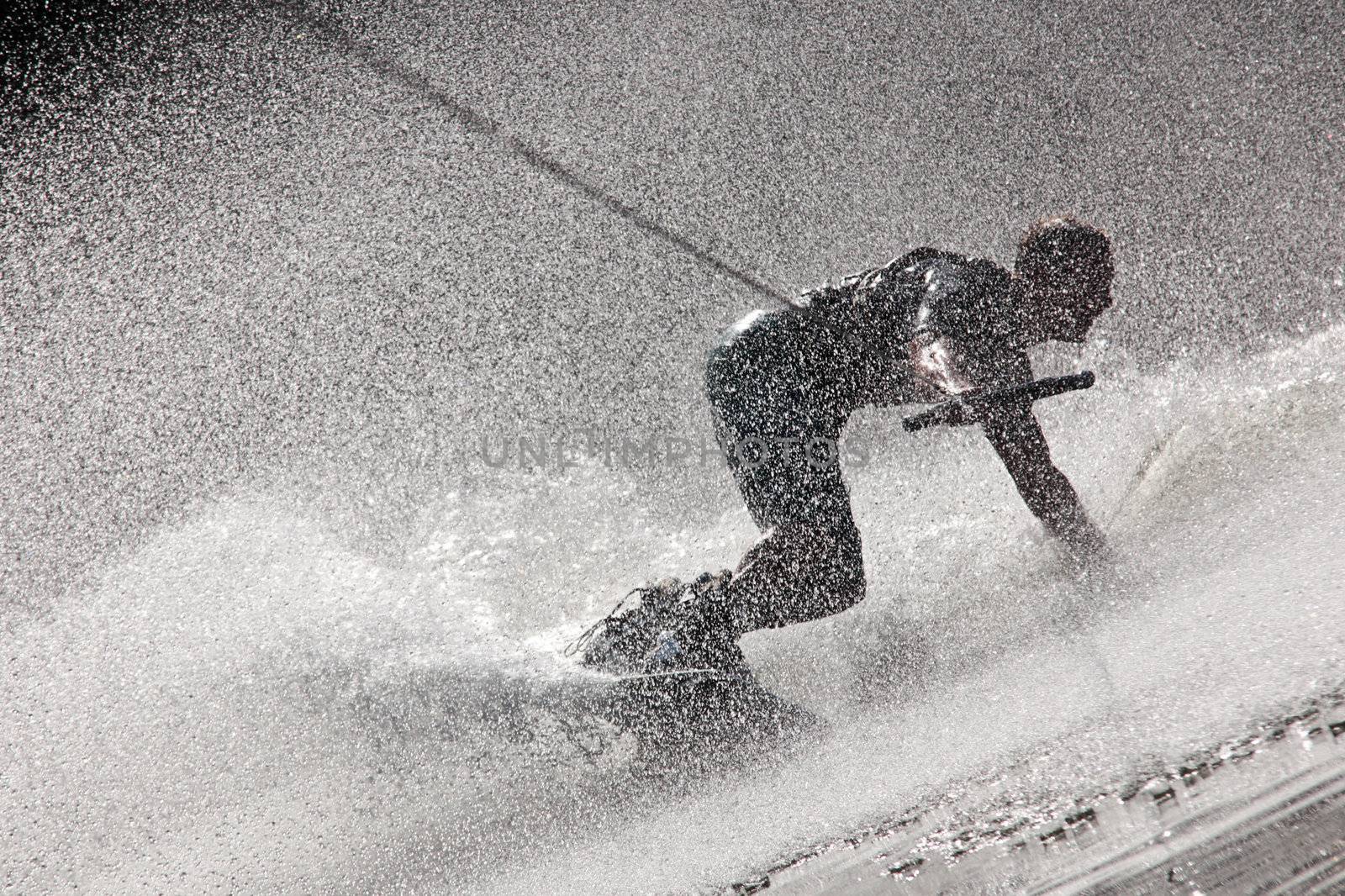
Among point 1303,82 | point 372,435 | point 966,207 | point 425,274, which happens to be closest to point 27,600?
point 372,435

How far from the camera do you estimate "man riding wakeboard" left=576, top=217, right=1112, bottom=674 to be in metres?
2.02

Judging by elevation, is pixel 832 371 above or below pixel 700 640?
above

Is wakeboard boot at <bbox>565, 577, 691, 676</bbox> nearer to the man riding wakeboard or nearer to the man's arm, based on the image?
the man riding wakeboard

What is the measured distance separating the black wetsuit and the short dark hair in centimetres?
9

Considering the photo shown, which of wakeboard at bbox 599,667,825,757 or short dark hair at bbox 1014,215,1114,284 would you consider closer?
wakeboard at bbox 599,667,825,757

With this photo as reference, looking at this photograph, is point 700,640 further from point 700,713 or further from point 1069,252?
point 1069,252

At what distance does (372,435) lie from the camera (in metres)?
3.37

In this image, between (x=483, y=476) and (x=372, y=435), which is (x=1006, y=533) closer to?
(x=483, y=476)

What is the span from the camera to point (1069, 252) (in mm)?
2082

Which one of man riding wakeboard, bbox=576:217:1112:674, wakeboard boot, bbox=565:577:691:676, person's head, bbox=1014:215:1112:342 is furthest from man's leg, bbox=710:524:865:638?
person's head, bbox=1014:215:1112:342

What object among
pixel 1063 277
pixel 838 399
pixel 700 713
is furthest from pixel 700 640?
pixel 1063 277

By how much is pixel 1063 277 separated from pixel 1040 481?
0.47 m

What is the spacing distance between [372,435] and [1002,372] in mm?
2286

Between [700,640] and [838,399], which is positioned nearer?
[700,640]
